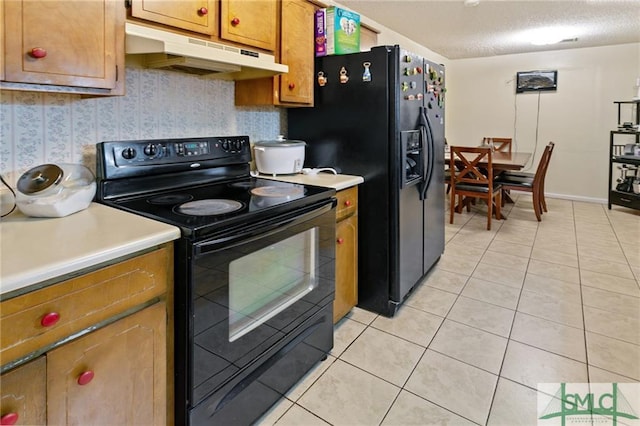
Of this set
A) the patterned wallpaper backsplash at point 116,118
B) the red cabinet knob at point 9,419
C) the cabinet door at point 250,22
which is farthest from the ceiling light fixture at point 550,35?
the red cabinet knob at point 9,419

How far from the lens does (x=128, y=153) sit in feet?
5.20

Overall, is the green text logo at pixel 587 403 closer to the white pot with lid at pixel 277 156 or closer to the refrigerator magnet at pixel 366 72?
the white pot with lid at pixel 277 156

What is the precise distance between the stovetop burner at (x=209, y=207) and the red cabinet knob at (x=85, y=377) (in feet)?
1.79

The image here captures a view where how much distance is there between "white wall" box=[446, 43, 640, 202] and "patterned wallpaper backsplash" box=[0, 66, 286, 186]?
17.1 feet

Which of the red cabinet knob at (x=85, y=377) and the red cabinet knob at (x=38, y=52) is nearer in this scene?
the red cabinet knob at (x=85, y=377)

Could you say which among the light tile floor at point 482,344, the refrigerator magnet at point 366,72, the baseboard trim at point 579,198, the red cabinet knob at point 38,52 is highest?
the refrigerator magnet at point 366,72

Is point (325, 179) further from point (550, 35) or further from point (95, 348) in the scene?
point (550, 35)

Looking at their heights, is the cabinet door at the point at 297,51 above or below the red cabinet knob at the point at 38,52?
above

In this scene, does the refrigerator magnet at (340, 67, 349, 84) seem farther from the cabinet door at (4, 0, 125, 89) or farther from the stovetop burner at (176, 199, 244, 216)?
the cabinet door at (4, 0, 125, 89)

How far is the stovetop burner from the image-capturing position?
4.40 ft

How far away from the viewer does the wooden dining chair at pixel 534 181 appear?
14.7 feet

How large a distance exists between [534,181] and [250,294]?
13.8 ft

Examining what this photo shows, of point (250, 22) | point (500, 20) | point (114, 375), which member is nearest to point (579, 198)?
point (500, 20)

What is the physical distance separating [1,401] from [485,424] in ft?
5.11
